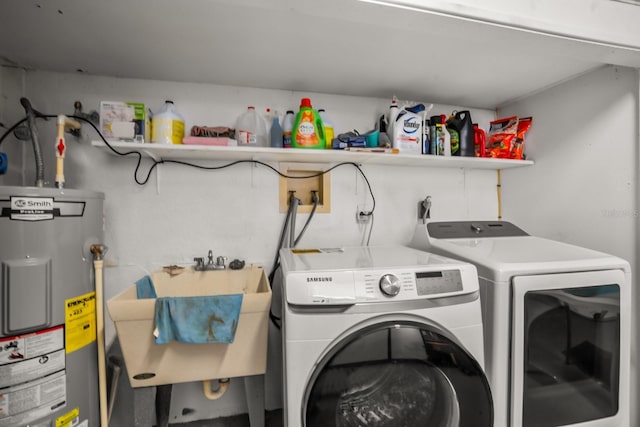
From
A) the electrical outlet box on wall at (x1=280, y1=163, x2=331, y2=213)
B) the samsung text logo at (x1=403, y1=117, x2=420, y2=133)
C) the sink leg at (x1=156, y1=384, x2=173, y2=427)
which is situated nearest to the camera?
the sink leg at (x1=156, y1=384, x2=173, y2=427)

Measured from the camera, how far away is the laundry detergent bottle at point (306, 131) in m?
1.51

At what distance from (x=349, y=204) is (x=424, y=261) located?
0.74 metres

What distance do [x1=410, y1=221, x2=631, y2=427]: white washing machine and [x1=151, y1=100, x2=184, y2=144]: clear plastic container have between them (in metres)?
1.55

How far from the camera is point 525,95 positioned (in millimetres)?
1867

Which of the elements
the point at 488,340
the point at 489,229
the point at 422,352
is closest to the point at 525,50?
the point at 489,229

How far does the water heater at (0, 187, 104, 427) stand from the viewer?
0.97 meters

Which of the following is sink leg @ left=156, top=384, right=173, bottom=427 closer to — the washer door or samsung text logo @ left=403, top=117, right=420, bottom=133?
the washer door

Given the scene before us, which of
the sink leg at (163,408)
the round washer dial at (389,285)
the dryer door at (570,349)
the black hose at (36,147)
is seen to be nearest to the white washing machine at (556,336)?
the dryer door at (570,349)

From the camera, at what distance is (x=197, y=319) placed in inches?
43.3

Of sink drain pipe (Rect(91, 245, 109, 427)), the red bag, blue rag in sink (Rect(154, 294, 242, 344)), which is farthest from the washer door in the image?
the red bag

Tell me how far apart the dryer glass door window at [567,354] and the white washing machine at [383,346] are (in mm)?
224

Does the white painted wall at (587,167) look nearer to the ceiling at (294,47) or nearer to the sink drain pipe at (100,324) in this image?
the ceiling at (294,47)

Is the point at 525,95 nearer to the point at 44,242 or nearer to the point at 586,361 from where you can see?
the point at 586,361

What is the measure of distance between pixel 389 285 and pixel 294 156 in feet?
2.95
